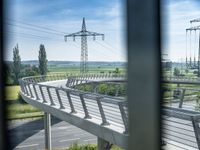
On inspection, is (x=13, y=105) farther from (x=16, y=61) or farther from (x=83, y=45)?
(x=83, y=45)

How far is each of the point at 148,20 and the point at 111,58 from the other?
0.22m

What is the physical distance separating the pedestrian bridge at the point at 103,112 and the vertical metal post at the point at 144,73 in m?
0.05

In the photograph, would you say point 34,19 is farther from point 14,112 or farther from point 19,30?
point 14,112

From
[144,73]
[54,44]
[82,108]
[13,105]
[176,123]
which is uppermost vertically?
[54,44]

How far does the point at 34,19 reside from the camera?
1210mm

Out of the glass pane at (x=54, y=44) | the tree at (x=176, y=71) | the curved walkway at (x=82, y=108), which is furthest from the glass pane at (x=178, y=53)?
the curved walkway at (x=82, y=108)

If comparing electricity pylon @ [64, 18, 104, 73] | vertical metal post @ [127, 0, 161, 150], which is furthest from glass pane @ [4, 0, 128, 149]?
vertical metal post @ [127, 0, 161, 150]

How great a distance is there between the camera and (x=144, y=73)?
98 cm

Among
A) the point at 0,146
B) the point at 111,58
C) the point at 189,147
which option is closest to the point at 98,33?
the point at 111,58

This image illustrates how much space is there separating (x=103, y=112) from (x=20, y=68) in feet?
10.5

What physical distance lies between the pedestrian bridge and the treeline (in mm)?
85

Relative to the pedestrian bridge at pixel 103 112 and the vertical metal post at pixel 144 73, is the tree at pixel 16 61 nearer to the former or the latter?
the pedestrian bridge at pixel 103 112

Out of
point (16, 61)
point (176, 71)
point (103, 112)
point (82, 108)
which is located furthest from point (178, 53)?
point (82, 108)

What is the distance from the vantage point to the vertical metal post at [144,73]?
977mm
